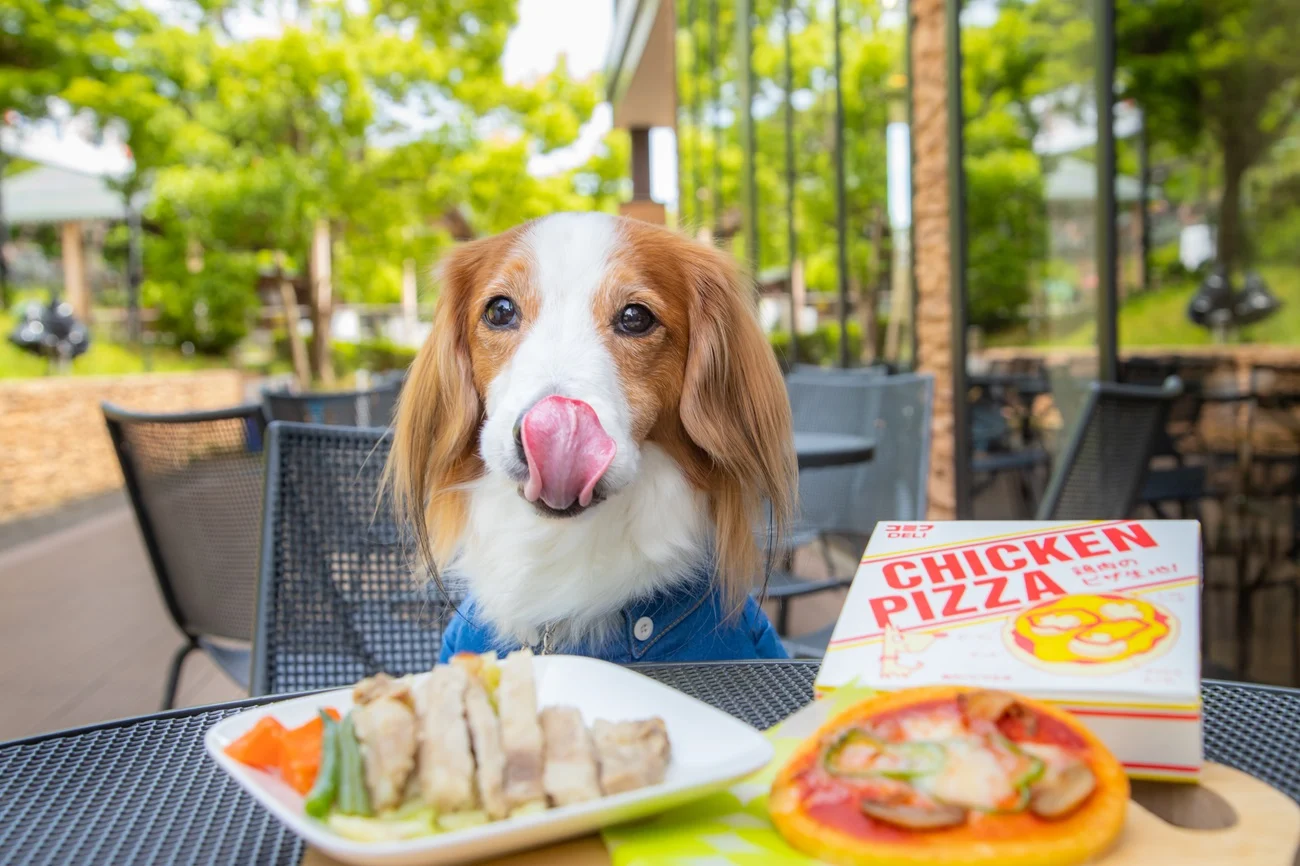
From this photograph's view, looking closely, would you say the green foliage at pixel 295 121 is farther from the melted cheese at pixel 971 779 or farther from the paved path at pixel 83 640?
the melted cheese at pixel 971 779

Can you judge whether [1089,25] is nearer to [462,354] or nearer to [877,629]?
[462,354]

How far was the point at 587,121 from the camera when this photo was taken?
21453 millimetres

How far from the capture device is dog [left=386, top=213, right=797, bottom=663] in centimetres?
164

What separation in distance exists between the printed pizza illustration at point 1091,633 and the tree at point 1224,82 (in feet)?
22.4

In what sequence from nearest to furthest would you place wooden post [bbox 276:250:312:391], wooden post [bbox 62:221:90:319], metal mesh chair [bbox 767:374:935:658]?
metal mesh chair [bbox 767:374:935:658], wooden post [bbox 62:221:90:319], wooden post [bbox 276:250:312:391]

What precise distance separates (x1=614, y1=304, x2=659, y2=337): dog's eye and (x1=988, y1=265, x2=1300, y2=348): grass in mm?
3195


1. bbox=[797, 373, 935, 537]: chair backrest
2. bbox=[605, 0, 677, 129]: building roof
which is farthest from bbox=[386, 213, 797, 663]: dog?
bbox=[605, 0, 677, 129]: building roof

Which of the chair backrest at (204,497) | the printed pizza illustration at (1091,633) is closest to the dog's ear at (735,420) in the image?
the printed pizza illustration at (1091,633)

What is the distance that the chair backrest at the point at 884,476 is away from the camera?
3303 millimetres

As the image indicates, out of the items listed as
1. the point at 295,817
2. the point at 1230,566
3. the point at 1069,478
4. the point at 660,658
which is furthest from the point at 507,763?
the point at 1230,566

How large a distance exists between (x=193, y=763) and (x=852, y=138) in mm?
7198

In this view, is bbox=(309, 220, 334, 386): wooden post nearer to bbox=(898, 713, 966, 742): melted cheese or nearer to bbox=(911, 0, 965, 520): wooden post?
bbox=(911, 0, 965, 520): wooden post

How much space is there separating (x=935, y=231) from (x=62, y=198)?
696 inches

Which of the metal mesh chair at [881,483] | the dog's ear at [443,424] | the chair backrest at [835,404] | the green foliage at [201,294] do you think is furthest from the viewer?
the green foliage at [201,294]
